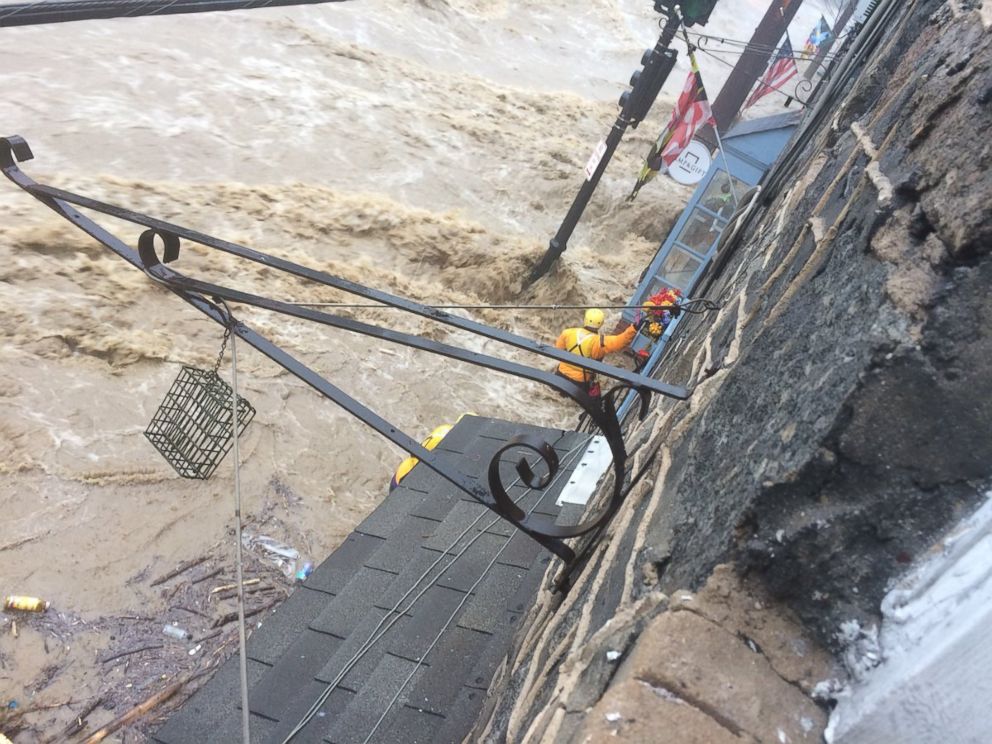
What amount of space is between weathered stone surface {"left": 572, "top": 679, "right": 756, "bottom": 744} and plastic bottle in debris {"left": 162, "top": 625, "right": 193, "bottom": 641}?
4703 millimetres

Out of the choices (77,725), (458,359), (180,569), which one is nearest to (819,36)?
(180,569)

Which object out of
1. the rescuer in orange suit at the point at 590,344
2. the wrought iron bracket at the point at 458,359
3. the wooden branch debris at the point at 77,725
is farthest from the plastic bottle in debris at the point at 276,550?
the wrought iron bracket at the point at 458,359

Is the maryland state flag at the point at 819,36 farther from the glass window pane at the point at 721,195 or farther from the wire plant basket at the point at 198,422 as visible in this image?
the wire plant basket at the point at 198,422

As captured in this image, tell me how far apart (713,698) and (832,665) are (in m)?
0.18

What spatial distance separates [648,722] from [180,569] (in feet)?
17.1

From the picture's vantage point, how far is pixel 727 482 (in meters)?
1.14

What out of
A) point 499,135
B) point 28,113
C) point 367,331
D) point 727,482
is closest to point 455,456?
point 367,331

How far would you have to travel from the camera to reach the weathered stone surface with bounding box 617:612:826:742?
94 cm

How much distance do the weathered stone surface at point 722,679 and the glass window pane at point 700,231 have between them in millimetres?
6923

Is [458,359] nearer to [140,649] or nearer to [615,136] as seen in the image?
[140,649]

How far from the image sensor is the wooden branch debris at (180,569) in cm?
520

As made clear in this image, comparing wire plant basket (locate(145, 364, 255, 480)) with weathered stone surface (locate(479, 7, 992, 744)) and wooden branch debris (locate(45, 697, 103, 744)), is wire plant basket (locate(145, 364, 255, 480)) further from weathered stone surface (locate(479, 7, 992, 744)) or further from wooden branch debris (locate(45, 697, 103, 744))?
weathered stone surface (locate(479, 7, 992, 744))

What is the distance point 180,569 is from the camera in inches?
209

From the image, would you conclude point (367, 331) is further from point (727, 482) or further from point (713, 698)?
point (713, 698)
